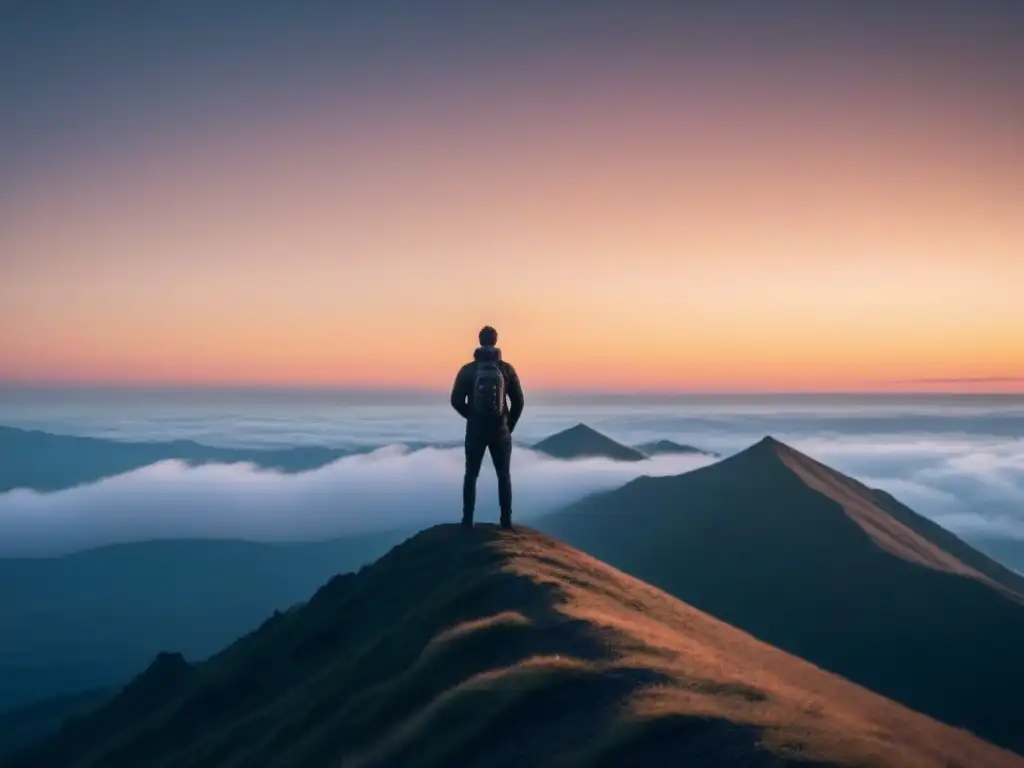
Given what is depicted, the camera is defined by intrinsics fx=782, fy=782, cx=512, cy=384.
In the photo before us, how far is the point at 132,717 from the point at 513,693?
48.7m

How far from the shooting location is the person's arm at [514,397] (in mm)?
27438

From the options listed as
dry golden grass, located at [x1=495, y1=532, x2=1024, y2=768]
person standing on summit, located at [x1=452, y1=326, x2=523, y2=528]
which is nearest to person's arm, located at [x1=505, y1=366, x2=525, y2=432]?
person standing on summit, located at [x1=452, y1=326, x2=523, y2=528]

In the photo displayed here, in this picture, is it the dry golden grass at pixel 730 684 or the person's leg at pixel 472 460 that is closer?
the dry golden grass at pixel 730 684

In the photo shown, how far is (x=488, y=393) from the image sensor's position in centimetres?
2616

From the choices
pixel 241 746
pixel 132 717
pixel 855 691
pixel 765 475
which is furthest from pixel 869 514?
pixel 241 746

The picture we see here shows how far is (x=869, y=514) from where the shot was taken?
369ft

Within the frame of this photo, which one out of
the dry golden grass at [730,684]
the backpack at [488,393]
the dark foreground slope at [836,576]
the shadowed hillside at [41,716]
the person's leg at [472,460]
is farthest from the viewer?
the shadowed hillside at [41,716]

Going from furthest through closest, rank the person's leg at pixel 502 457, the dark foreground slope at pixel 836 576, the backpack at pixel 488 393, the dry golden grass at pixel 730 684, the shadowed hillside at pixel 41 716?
the shadowed hillside at pixel 41 716, the dark foreground slope at pixel 836 576, the person's leg at pixel 502 457, the backpack at pixel 488 393, the dry golden grass at pixel 730 684

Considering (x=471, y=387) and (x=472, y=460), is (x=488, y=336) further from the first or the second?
(x=472, y=460)

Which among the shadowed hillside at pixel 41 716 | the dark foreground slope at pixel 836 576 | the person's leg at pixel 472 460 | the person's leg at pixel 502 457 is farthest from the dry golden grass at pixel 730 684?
the shadowed hillside at pixel 41 716

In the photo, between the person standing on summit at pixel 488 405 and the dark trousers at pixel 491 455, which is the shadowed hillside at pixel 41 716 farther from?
the person standing on summit at pixel 488 405

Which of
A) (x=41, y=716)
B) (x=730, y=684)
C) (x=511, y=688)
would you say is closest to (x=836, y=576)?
(x=730, y=684)

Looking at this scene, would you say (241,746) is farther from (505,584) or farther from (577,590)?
(577,590)

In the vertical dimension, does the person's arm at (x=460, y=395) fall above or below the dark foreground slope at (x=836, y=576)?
above
